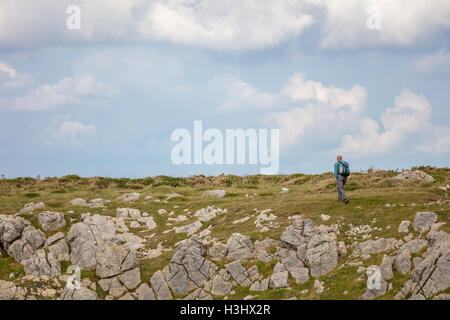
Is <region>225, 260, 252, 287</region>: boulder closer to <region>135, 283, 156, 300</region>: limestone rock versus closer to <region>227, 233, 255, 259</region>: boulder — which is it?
<region>227, 233, 255, 259</region>: boulder

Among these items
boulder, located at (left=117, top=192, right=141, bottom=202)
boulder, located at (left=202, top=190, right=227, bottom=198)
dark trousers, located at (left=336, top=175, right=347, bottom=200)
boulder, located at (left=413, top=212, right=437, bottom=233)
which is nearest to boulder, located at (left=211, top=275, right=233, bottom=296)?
boulder, located at (left=413, top=212, right=437, bottom=233)

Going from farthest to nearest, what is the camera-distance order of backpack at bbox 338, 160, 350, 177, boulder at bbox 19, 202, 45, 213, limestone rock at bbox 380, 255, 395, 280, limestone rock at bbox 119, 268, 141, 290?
boulder at bbox 19, 202, 45, 213 < backpack at bbox 338, 160, 350, 177 < limestone rock at bbox 119, 268, 141, 290 < limestone rock at bbox 380, 255, 395, 280

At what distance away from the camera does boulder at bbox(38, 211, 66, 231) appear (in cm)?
3158

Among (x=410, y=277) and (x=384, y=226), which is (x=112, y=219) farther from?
(x=410, y=277)

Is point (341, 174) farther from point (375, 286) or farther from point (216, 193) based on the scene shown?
point (216, 193)

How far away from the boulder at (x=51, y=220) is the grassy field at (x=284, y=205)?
0.53m

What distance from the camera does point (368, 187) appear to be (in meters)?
40.1

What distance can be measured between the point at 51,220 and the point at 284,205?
1520cm

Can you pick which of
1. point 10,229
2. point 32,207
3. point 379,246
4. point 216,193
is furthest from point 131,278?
point 216,193

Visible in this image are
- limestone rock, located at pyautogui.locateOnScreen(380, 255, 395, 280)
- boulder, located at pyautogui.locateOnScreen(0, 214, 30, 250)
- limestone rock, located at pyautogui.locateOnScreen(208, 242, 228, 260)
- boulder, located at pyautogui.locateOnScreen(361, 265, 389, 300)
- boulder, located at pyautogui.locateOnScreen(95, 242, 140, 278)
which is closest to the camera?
boulder, located at pyautogui.locateOnScreen(361, 265, 389, 300)

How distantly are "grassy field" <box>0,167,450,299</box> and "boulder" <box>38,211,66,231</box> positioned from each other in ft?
1.75

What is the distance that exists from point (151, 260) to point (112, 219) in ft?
27.0

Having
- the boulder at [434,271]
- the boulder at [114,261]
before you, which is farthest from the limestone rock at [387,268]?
the boulder at [114,261]
